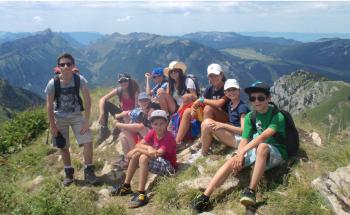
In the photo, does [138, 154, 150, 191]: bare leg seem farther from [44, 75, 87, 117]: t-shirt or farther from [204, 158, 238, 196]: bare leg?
[44, 75, 87, 117]: t-shirt

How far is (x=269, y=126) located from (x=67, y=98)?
5376 mm

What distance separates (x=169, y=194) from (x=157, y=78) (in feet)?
19.8

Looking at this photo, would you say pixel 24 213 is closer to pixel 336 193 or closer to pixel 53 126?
pixel 53 126

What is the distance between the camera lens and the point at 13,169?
44.0ft

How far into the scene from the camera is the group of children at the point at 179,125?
7902 millimetres

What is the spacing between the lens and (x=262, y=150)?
7602 millimetres

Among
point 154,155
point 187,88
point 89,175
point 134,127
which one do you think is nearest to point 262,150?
point 154,155

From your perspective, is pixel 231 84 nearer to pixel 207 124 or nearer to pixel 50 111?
pixel 207 124

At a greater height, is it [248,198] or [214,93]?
[214,93]

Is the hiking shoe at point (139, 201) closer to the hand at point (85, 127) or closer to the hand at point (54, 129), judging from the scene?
the hand at point (85, 127)

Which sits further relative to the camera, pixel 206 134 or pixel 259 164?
pixel 206 134

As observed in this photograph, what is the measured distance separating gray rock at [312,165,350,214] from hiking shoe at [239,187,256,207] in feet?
3.67

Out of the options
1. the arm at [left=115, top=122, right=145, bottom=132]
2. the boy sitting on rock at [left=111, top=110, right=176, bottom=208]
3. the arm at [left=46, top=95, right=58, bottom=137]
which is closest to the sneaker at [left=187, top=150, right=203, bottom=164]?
the boy sitting on rock at [left=111, top=110, right=176, bottom=208]

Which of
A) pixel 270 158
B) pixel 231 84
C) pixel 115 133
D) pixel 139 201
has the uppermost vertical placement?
pixel 231 84
